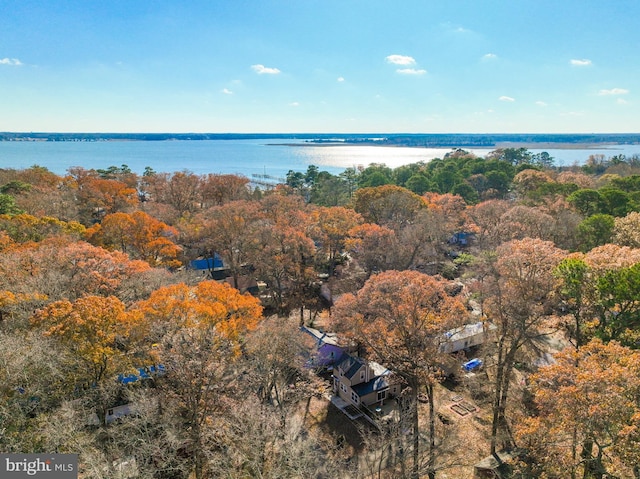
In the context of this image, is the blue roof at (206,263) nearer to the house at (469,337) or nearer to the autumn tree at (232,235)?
the autumn tree at (232,235)

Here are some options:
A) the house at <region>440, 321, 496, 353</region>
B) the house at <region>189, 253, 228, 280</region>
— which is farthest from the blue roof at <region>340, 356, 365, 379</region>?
the house at <region>189, 253, 228, 280</region>

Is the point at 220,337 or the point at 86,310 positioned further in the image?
the point at 220,337

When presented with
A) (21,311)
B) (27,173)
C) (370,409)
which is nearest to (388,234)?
(370,409)

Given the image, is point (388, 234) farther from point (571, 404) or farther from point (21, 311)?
point (21, 311)

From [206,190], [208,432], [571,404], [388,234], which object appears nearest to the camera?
[571,404]

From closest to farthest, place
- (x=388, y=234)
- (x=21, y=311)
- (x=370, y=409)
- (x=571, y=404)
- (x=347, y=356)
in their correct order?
(x=571, y=404) → (x=21, y=311) → (x=370, y=409) → (x=347, y=356) → (x=388, y=234)

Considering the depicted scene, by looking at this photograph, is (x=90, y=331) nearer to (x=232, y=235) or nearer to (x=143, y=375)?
(x=143, y=375)

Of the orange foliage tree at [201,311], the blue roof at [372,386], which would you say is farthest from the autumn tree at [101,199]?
the blue roof at [372,386]
